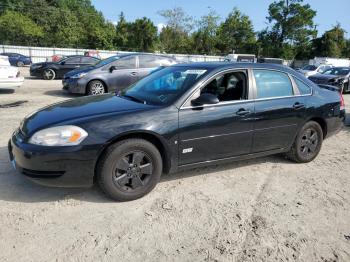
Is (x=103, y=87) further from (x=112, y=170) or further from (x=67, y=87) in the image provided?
(x=112, y=170)

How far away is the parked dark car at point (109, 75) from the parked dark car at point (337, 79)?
9633mm

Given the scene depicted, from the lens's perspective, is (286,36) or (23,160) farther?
(286,36)

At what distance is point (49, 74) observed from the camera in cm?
1672

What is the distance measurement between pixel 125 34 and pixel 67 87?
1806 inches

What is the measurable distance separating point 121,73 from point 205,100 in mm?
7301

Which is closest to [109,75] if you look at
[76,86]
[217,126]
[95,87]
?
[95,87]

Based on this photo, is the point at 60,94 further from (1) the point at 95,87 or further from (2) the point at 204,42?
(2) the point at 204,42

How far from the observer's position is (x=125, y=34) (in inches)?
2141

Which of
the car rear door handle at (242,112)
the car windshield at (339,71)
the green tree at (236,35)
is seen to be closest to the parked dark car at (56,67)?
the car windshield at (339,71)

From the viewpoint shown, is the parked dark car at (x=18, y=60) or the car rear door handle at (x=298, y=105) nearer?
the car rear door handle at (x=298, y=105)

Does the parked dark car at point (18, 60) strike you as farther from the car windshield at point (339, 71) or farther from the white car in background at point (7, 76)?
the car windshield at point (339, 71)

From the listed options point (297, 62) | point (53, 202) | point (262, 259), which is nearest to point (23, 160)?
point (53, 202)

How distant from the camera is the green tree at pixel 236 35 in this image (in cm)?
6112

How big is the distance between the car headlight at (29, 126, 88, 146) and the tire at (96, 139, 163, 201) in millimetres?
337
